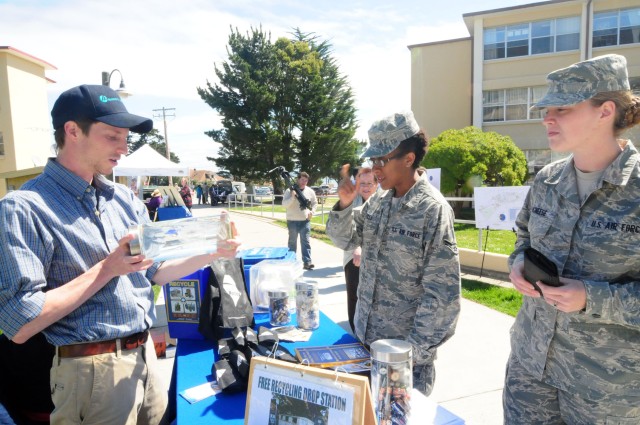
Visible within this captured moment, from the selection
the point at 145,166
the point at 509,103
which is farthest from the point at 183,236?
the point at 509,103

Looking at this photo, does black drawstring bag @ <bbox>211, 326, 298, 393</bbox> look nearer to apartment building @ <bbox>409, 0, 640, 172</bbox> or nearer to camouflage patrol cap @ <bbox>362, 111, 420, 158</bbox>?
camouflage patrol cap @ <bbox>362, 111, 420, 158</bbox>

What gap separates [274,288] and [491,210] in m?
5.07

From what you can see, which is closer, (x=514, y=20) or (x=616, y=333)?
(x=616, y=333)

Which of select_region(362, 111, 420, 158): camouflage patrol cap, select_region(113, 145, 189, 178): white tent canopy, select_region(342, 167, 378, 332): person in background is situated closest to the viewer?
select_region(362, 111, 420, 158): camouflage patrol cap

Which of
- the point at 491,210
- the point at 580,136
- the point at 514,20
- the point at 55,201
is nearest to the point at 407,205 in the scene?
the point at 580,136

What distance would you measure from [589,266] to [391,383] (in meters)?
0.90

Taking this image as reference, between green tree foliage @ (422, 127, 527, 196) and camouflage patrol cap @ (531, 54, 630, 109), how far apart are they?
1325cm

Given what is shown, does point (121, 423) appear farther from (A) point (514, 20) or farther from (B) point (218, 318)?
(A) point (514, 20)

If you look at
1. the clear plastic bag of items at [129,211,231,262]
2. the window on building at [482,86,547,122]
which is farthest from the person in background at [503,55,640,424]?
the window on building at [482,86,547,122]

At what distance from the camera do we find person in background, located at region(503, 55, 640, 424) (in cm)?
144

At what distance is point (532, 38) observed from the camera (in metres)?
19.5

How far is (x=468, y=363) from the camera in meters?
3.84

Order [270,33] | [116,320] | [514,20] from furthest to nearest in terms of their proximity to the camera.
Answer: [270,33] → [514,20] → [116,320]

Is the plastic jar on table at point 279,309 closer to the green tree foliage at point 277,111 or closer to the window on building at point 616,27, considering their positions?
the window on building at point 616,27
